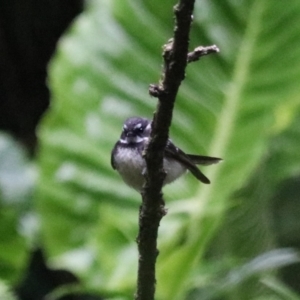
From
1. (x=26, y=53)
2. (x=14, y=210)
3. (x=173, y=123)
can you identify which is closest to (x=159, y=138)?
(x=173, y=123)

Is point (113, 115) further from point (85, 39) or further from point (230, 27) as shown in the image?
point (230, 27)

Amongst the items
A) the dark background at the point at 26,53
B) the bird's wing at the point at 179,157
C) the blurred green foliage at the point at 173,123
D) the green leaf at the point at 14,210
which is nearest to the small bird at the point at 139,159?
the bird's wing at the point at 179,157

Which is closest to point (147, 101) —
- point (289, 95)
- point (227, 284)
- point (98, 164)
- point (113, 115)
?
point (113, 115)

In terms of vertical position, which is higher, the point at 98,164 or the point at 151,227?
the point at 98,164

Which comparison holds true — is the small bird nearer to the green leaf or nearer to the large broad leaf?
the large broad leaf

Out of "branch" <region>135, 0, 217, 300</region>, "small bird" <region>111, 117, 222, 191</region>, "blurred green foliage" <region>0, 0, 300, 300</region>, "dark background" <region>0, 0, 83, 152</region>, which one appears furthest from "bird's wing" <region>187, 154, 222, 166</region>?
"dark background" <region>0, 0, 83, 152</region>

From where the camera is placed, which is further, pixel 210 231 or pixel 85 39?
pixel 85 39

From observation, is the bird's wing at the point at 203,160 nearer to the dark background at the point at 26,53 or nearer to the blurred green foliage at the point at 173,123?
the blurred green foliage at the point at 173,123
